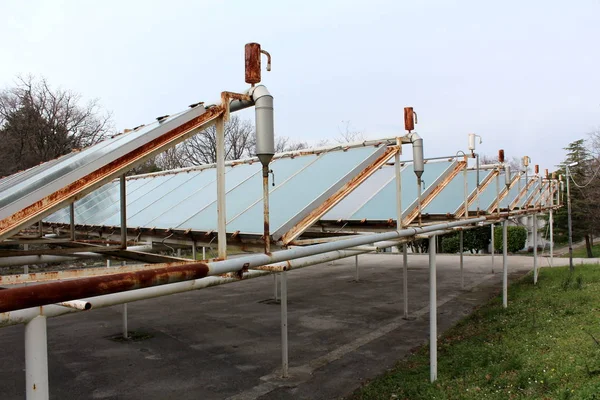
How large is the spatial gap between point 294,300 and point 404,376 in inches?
259

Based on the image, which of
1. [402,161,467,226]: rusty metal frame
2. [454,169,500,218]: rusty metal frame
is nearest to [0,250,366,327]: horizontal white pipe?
[402,161,467,226]: rusty metal frame

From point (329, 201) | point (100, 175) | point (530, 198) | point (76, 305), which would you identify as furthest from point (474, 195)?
point (76, 305)

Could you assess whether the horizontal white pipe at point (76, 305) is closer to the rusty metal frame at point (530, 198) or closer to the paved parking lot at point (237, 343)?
the paved parking lot at point (237, 343)

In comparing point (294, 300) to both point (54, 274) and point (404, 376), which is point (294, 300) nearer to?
point (404, 376)

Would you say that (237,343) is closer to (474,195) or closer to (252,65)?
(474,195)

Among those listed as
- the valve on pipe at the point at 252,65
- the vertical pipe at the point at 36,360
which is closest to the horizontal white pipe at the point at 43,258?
the valve on pipe at the point at 252,65

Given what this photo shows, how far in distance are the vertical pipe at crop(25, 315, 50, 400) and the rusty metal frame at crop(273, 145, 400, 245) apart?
222 centimetres

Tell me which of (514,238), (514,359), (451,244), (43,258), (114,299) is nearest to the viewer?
(114,299)

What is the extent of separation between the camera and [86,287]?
1703 mm

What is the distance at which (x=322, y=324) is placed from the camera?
1009 cm

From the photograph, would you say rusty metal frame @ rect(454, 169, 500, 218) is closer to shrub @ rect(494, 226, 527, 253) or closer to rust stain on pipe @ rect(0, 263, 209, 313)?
rust stain on pipe @ rect(0, 263, 209, 313)

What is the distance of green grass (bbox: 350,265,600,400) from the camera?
5680mm

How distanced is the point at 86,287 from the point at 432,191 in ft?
22.8

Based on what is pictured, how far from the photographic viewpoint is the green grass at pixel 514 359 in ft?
18.6
